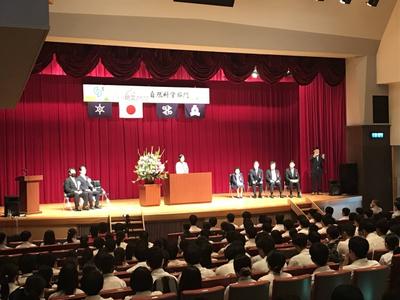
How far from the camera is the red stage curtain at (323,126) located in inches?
607

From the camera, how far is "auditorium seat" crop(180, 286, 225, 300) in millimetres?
3812

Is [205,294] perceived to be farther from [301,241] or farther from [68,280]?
[301,241]

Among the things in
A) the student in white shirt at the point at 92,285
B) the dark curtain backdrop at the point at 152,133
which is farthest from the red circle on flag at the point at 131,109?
the student in white shirt at the point at 92,285

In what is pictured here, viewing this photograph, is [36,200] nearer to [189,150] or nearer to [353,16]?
[189,150]

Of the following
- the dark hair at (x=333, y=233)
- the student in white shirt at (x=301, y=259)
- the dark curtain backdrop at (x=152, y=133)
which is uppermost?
the dark curtain backdrop at (x=152, y=133)

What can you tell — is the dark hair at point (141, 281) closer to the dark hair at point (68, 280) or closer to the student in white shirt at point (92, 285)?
the student in white shirt at point (92, 285)

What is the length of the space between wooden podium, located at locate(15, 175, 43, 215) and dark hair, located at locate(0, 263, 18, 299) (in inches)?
264

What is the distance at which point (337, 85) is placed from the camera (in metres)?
14.7

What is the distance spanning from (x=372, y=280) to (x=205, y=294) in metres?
1.52

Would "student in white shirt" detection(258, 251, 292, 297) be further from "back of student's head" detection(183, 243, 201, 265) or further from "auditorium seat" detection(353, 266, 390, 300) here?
"back of student's head" detection(183, 243, 201, 265)

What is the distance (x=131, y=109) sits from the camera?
1446cm

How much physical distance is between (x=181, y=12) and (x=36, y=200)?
5.21 m

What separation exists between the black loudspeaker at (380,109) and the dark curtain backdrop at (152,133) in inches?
50.5

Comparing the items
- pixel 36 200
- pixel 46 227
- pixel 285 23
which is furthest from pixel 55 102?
pixel 285 23
